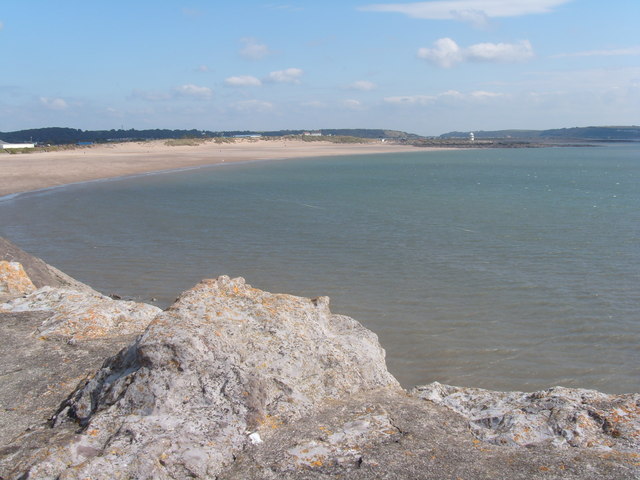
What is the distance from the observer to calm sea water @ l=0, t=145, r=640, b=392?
9.86 m

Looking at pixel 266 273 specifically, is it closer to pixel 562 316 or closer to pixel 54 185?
pixel 562 316

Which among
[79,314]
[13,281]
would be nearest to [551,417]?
[79,314]

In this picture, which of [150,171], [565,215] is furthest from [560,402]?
[150,171]

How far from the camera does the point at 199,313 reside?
5.08 metres

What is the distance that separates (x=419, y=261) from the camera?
16.7 meters

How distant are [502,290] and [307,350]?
9507mm

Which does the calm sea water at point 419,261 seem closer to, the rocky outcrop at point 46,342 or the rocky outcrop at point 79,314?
the rocky outcrop at point 79,314

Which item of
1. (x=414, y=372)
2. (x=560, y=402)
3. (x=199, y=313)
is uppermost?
(x=199, y=313)

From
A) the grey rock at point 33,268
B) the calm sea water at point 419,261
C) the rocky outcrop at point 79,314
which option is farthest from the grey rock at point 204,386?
the grey rock at point 33,268

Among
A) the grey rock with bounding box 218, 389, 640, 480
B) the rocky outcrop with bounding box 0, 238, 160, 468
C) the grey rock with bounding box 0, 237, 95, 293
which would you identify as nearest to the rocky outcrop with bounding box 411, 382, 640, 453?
the grey rock with bounding box 218, 389, 640, 480

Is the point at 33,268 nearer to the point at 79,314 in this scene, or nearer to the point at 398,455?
the point at 79,314

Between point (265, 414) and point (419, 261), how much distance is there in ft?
42.5

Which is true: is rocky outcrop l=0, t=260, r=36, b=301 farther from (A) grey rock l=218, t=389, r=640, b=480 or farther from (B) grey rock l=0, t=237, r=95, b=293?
(A) grey rock l=218, t=389, r=640, b=480

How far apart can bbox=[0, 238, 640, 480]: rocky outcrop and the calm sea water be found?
4.13 metres
